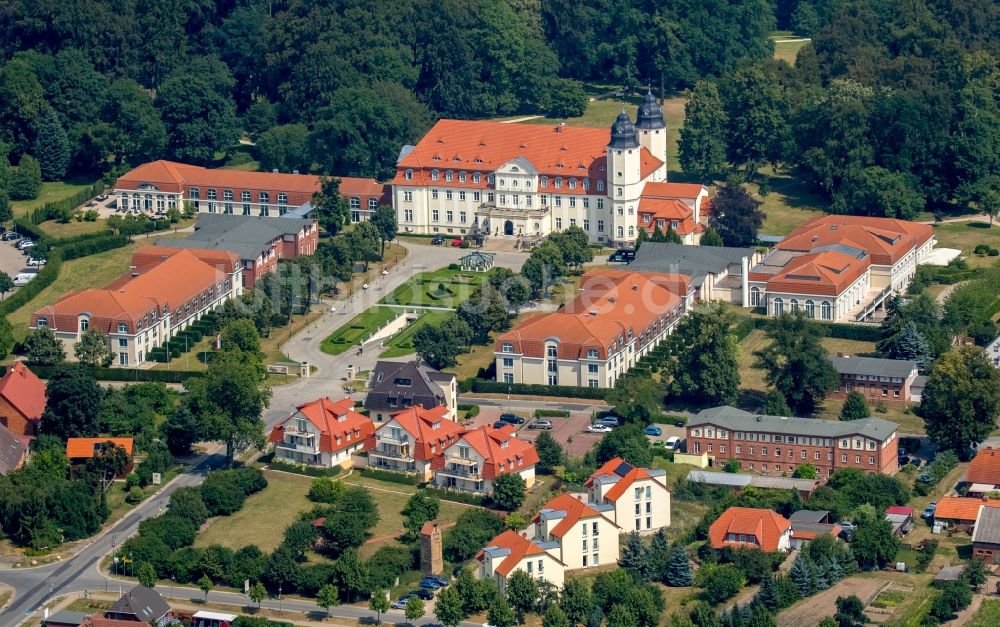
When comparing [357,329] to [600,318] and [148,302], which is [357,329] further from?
[600,318]

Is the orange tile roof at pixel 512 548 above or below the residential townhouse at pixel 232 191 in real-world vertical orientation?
below

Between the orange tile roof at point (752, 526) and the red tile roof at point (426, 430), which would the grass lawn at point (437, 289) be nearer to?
the red tile roof at point (426, 430)

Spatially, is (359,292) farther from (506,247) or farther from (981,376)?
(981,376)

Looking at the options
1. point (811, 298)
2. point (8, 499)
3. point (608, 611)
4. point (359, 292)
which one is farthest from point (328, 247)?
point (608, 611)

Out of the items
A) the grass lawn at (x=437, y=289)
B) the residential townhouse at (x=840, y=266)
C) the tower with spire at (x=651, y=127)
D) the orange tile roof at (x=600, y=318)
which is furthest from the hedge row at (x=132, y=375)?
the tower with spire at (x=651, y=127)

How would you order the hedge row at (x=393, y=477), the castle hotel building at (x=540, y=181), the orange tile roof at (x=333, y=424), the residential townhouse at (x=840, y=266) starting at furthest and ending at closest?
the castle hotel building at (x=540, y=181)
the residential townhouse at (x=840, y=266)
the orange tile roof at (x=333, y=424)
the hedge row at (x=393, y=477)

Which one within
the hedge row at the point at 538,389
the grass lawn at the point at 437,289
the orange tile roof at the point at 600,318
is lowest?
the hedge row at the point at 538,389

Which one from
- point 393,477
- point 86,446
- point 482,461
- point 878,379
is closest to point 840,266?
point 878,379
